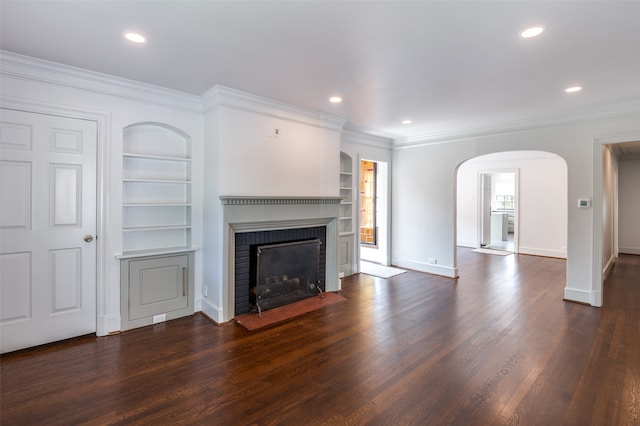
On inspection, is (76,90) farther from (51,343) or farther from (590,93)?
(590,93)

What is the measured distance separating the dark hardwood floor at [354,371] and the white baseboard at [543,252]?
3838 millimetres

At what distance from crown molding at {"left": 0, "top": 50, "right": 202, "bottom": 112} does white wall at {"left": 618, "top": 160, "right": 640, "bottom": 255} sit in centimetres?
1001

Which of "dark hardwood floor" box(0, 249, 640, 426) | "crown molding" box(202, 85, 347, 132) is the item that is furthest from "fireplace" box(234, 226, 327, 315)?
"crown molding" box(202, 85, 347, 132)

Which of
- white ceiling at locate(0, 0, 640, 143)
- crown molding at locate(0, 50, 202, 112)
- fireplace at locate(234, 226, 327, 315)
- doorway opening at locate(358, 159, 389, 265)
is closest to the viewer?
white ceiling at locate(0, 0, 640, 143)

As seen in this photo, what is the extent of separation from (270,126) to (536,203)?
727 cm

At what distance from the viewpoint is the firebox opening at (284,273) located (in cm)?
394

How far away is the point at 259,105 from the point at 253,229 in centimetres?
150

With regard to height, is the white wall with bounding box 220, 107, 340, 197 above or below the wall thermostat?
above

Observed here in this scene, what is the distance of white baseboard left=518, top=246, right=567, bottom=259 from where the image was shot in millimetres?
7461

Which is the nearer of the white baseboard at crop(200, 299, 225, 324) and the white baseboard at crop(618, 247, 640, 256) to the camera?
the white baseboard at crop(200, 299, 225, 324)

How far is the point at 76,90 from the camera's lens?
3088 mm

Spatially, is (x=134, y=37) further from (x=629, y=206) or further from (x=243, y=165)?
(x=629, y=206)

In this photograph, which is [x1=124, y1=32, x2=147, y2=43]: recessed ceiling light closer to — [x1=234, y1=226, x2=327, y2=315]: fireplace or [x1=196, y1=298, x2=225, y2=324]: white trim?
[x1=234, y1=226, x2=327, y2=315]: fireplace

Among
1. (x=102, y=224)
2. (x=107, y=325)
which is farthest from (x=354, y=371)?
(x=102, y=224)
